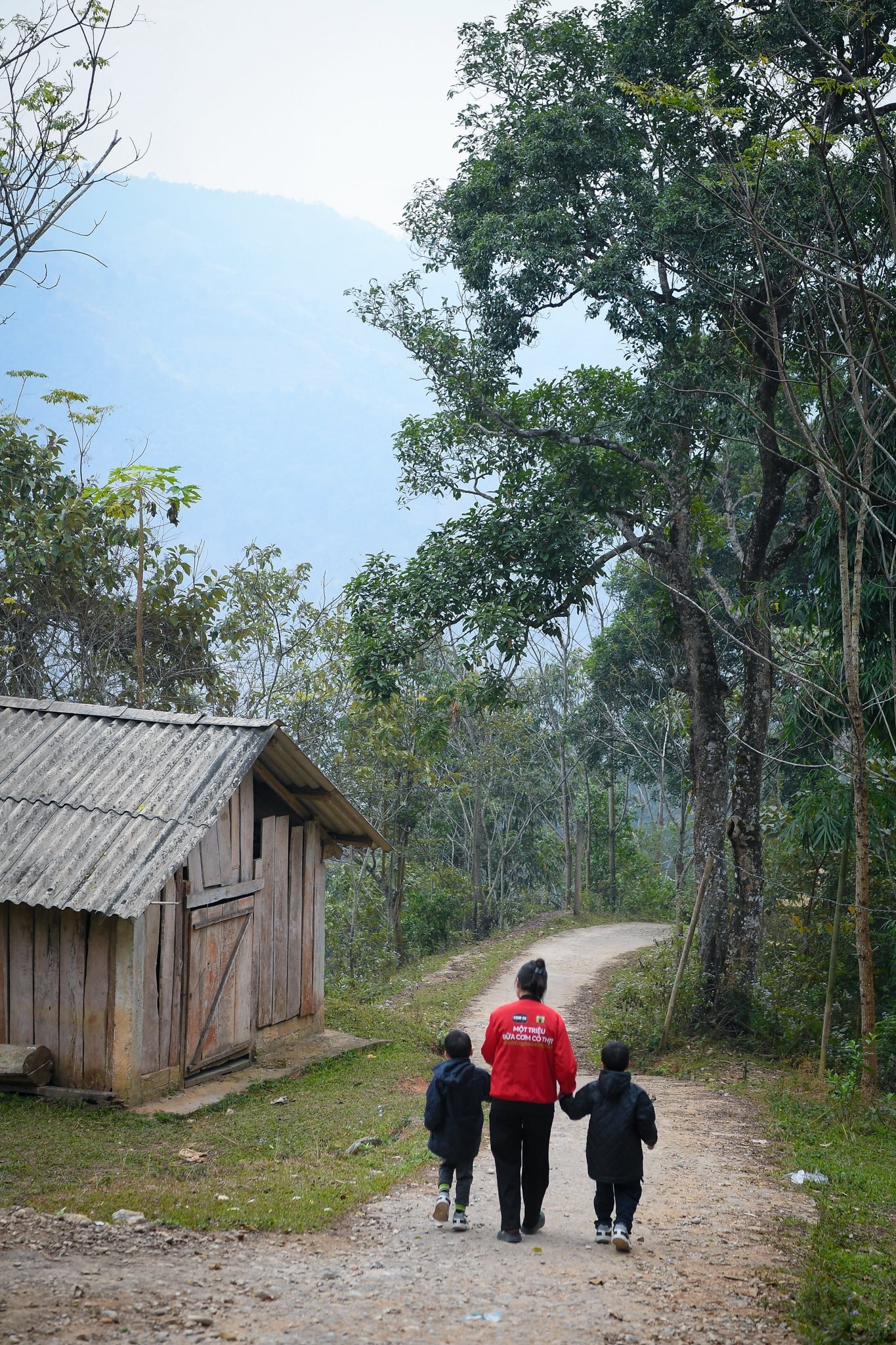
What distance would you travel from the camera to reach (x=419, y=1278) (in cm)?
559

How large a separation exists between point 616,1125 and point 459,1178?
3.52 ft

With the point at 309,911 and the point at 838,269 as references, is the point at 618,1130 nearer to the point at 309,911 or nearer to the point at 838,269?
the point at 838,269

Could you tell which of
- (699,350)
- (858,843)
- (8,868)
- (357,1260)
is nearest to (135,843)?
(8,868)

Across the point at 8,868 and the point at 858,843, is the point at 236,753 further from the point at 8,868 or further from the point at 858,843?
the point at 858,843

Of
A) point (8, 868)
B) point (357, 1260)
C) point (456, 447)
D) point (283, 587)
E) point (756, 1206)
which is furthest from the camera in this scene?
point (283, 587)

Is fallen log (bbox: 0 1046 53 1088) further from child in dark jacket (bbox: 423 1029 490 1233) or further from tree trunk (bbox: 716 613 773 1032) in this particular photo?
tree trunk (bbox: 716 613 773 1032)

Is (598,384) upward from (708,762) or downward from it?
upward

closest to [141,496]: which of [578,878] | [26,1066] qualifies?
[26,1066]

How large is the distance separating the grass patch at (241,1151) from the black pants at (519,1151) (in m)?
1.37

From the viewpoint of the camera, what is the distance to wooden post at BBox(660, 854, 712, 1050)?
12.2 m

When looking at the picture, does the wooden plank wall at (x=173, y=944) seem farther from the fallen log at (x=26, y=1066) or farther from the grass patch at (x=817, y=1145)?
the grass patch at (x=817, y=1145)

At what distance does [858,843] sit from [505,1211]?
5523 mm

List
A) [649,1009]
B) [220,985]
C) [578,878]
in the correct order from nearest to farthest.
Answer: [220,985], [649,1009], [578,878]

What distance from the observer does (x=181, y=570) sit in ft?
61.2
